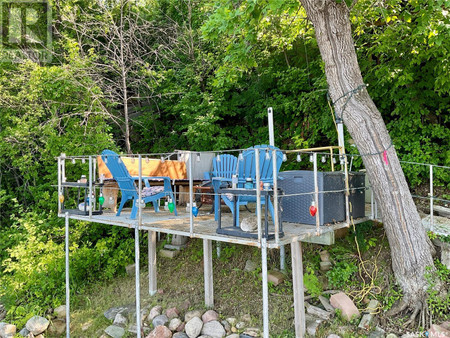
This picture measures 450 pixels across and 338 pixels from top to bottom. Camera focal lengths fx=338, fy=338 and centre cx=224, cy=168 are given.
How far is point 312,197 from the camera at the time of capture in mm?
4094

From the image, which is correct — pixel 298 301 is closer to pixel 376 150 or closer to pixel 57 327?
pixel 376 150

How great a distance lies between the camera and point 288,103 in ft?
24.2

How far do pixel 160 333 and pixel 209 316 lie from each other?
2.31 ft

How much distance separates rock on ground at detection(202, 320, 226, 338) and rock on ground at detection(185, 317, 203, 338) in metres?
0.07

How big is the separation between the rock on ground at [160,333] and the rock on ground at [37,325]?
2.49m

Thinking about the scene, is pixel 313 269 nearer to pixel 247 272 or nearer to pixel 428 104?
pixel 247 272

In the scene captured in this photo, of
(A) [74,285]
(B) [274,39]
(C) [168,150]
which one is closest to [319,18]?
(B) [274,39]

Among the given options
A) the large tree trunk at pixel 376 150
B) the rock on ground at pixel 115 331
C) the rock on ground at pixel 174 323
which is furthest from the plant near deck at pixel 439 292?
the rock on ground at pixel 115 331

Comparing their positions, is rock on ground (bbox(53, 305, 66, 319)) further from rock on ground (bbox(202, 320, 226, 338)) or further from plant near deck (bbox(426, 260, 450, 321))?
plant near deck (bbox(426, 260, 450, 321))

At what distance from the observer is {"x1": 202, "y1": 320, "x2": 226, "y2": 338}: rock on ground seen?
4.46 m

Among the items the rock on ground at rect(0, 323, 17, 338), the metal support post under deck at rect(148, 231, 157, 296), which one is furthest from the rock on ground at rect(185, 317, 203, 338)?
the rock on ground at rect(0, 323, 17, 338)

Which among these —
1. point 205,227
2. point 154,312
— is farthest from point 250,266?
point 205,227

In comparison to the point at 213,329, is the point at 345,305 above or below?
above

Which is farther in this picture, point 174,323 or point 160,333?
point 174,323
